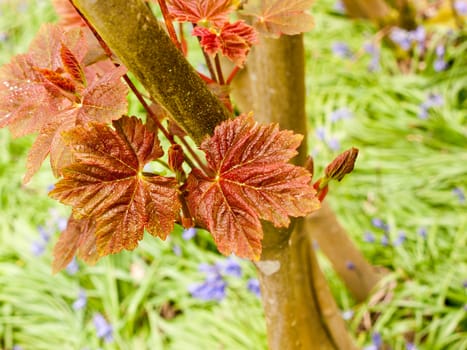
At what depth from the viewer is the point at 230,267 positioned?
6.57ft

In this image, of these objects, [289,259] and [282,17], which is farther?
[289,259]

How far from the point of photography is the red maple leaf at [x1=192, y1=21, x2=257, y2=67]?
61 cm

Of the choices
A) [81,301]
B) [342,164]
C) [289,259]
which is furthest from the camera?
[81,301]

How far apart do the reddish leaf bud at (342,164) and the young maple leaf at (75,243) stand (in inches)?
11.9

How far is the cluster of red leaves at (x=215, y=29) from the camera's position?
0.61 m

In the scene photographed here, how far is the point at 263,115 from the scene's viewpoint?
988 mm

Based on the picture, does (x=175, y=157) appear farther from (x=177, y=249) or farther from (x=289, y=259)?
(x=177, y=249)

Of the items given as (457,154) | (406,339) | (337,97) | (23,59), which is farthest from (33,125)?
(337,97)

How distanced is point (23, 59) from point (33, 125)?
3.6 inches

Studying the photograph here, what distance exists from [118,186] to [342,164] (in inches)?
10.4

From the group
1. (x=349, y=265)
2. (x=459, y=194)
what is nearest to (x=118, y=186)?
(x=349, y=265)

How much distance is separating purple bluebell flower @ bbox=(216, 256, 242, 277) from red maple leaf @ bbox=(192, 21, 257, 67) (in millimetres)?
1457

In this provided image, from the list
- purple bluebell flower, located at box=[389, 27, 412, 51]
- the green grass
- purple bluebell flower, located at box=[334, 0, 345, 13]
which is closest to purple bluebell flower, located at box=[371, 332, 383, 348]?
the green grass

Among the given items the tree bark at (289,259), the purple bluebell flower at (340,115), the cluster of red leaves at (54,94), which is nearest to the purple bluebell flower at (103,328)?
the tree bark at (289,259)
